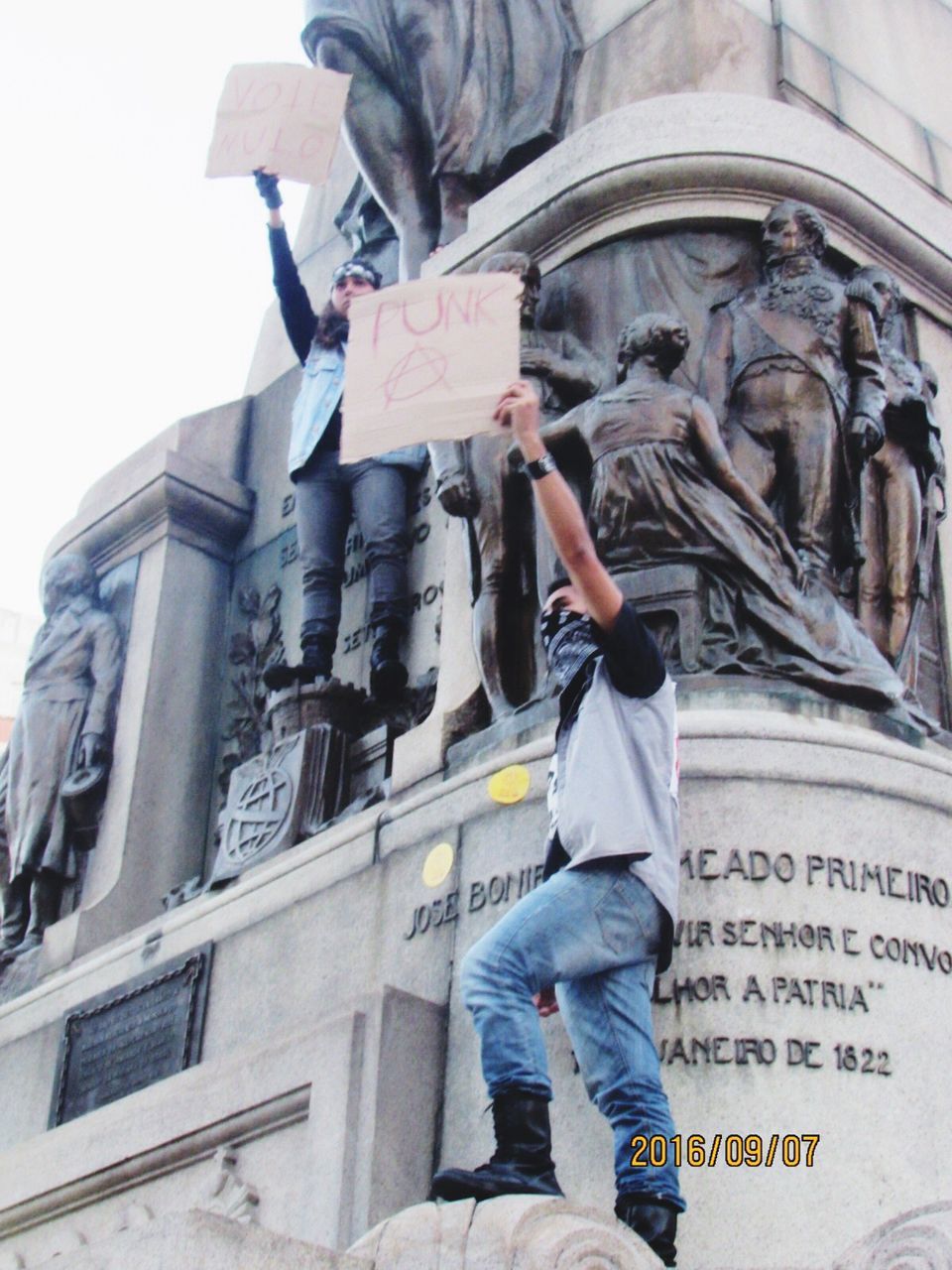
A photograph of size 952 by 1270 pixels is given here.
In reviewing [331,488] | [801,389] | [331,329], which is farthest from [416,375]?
[331,329]

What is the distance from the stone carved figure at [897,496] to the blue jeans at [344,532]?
2677 mm

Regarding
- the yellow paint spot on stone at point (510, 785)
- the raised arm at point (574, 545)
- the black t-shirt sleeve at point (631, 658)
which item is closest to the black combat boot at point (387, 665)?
the yellow paint spot on stone at point (510, 785)

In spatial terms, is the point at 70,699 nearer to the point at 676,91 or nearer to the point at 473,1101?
the point at 676,91

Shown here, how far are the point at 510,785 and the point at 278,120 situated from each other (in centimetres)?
412

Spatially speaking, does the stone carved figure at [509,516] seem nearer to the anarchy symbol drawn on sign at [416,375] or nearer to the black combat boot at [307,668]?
the black combat boot at [307,668]

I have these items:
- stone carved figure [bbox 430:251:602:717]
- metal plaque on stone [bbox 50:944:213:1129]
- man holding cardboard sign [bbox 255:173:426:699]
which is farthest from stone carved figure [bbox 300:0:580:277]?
metal plaque on stone [bbox 50:944:213:1129]

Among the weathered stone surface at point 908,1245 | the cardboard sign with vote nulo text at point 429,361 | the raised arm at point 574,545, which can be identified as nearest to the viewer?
the weathered stone surface at point 908,1245

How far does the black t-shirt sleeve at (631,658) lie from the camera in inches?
219

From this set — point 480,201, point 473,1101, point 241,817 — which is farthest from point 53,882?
point 473,1101

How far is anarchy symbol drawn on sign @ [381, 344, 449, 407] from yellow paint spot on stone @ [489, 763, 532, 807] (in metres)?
1.58

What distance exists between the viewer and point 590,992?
5.48 meters

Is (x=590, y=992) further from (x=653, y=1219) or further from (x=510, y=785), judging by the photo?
(x=510, y=785)

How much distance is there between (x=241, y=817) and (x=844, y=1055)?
13.1 ft

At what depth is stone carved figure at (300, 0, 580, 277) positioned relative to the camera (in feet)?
34.2
